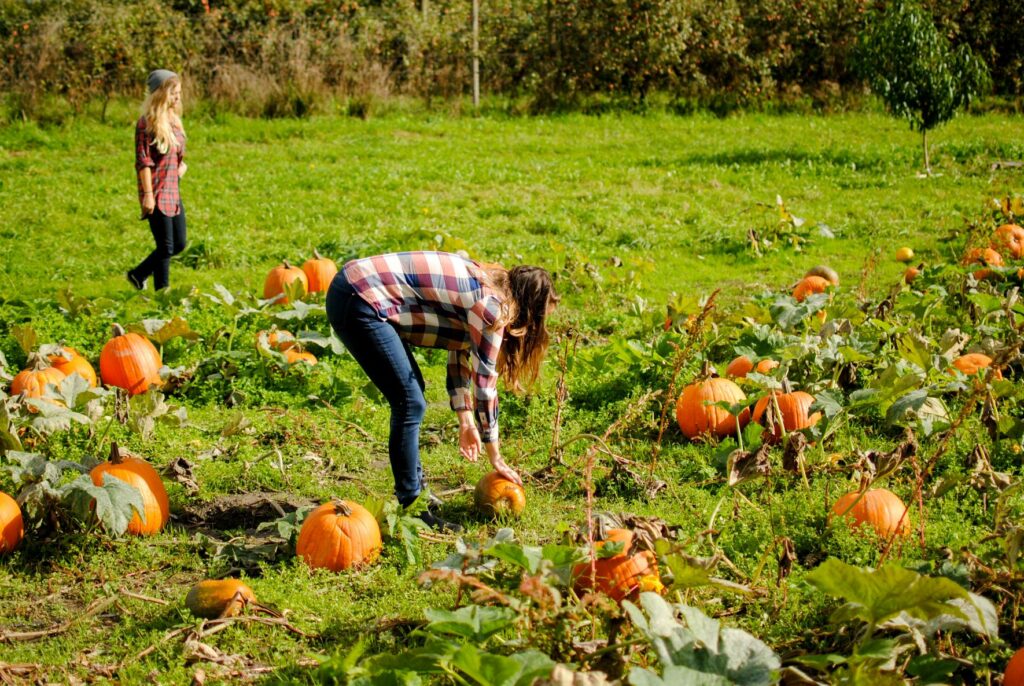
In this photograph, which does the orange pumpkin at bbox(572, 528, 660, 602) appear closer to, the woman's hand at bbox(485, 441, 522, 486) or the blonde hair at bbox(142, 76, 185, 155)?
the woman's hand at bbox(485, 441, 522, 486)

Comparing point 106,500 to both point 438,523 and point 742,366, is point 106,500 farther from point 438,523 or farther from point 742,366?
point 742,366

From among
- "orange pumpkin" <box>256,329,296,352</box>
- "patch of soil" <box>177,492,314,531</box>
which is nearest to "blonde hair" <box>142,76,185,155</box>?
"orange pumpkin" <box>256,329,296,352</box>

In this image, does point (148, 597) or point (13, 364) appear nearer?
point (148, 597)

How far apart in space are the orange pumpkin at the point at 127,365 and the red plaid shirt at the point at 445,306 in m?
2.14

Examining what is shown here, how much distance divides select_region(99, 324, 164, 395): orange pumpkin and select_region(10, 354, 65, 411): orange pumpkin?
28cm

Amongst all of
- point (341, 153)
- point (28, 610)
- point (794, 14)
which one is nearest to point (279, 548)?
point (28, 610)

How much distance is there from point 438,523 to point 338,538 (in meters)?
0.57

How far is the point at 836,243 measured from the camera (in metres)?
8.75

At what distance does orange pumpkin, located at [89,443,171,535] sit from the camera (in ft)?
13.2

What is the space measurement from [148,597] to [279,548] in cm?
54

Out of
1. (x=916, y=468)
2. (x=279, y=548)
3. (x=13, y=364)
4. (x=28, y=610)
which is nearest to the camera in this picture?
(x=916, y=468)

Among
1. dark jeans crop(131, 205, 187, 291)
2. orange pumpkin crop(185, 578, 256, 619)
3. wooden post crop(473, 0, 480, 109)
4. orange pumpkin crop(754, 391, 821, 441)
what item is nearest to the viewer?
orange pumpkin crop(185, 578, 256, 619)

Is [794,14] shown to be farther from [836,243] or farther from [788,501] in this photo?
[788,501]

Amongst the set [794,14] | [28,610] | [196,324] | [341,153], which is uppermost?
[794,14]
